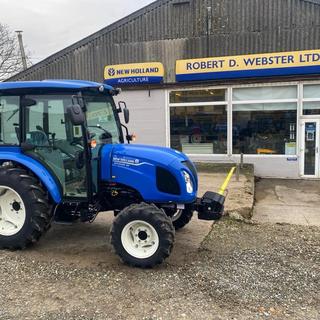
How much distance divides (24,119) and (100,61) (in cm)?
1007

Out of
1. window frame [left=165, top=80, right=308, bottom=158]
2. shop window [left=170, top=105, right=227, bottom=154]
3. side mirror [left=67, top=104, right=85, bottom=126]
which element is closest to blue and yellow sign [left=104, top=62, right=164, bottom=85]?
window frame [left=165, top=80, right=308, bottom=158]

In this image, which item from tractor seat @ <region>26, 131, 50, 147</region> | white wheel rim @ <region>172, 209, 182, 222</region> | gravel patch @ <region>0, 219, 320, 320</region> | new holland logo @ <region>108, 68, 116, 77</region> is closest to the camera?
gravel patch @ <region>0, 219, 320, 320</region>

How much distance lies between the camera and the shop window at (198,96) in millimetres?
14141

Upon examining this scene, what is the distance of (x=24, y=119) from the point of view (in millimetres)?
5445

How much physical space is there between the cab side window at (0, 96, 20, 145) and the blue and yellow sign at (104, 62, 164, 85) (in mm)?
9176

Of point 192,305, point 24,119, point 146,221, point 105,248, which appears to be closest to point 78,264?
point 105,248

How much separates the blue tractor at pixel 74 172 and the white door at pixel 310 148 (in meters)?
9.17

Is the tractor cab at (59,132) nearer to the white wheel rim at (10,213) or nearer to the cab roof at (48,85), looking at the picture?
the cab roof at (48,85)

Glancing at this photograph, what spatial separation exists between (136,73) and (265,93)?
4.84 meters

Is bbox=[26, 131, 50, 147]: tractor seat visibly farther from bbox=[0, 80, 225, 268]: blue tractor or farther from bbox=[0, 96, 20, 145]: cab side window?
bbox=[0, 96, 20, 145]: cab side window

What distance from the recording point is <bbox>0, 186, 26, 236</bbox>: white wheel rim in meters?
5.47

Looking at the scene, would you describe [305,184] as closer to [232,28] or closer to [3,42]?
[232,28]

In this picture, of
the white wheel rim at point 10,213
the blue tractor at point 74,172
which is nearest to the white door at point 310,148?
the blue tractor at point 74,172

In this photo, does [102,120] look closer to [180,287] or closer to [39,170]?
[39,170]
